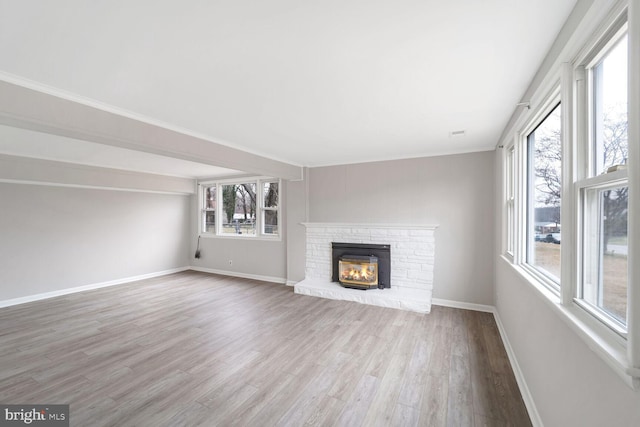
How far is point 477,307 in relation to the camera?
4.05 meters

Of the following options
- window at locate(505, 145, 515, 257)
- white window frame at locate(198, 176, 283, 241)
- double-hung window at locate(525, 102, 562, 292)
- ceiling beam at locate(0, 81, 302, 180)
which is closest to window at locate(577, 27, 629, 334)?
double-hung window at locate(525, 102, 562, 292)

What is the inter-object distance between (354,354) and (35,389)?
9.42 feet

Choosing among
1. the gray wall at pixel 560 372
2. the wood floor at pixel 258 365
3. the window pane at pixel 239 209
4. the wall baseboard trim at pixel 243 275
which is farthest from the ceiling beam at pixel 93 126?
the gray wall at pixel 560 372

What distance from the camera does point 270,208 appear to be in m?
5.97

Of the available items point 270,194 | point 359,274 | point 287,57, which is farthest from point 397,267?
point 287,57

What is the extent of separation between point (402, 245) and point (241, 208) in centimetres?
399

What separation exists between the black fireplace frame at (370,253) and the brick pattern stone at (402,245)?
0.26 feet

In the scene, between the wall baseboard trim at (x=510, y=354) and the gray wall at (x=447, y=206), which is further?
the gray wall at (x=447, y=206)

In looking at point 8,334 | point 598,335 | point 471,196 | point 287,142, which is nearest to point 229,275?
point 8,334

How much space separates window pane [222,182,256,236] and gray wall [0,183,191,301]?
1357 millimetres

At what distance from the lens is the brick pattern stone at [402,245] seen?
4328 mm

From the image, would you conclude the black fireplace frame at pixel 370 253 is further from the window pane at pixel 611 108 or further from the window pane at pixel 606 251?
the window pane at pixel 611 108

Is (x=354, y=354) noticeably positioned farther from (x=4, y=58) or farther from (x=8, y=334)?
(x=8, y=334)

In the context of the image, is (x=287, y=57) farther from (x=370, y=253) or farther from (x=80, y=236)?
(x=80, y=236)
